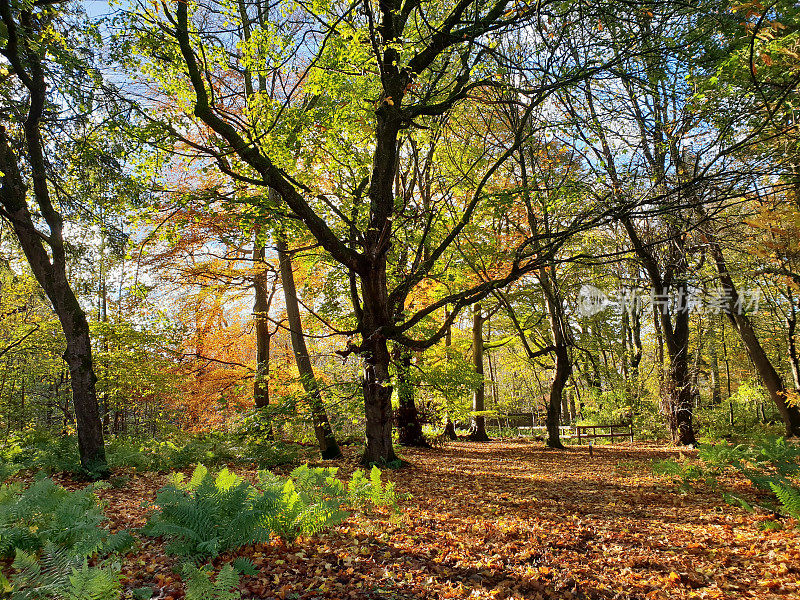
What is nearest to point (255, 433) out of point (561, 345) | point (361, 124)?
point (361, 124)

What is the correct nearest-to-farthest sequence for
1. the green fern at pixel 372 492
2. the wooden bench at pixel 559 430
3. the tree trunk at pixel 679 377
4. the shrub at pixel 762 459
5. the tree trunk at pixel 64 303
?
the green fern at pixel 372 492
the shrub at pixel 762 459
the tree trunk at pixel 64 303
the tree trunk at pixel 679 377
the wooden bench at pixel 559 430

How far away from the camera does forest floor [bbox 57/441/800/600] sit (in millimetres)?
3174

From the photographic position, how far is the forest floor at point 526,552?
317cm

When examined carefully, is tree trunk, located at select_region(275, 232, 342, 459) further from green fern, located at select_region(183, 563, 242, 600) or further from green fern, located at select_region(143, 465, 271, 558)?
green fern, located at select_region(183, 563, 242, 600)

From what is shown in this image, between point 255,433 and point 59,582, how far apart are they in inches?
232

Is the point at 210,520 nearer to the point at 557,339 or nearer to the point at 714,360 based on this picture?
the point at 557,339

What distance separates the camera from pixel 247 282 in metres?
12.9

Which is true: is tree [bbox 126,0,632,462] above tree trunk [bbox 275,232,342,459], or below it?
above

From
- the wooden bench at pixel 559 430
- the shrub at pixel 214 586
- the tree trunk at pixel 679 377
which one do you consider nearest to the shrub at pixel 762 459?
the tree trunk at pixel 679 377

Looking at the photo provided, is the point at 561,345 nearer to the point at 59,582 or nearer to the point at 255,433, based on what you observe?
the point at 255,433

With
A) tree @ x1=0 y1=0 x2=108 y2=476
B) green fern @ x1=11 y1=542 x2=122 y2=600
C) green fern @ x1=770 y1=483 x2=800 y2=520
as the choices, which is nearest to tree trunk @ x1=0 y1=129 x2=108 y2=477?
tree @ x1=0 y1=0 x2=108 y2=476

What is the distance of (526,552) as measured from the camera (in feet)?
12.9

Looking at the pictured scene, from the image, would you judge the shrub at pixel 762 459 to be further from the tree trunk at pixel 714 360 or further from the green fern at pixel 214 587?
the tree trunk at pixel 714 360

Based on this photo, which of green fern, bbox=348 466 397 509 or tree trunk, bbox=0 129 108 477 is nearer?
green fern, bbox=348 466 397 509
